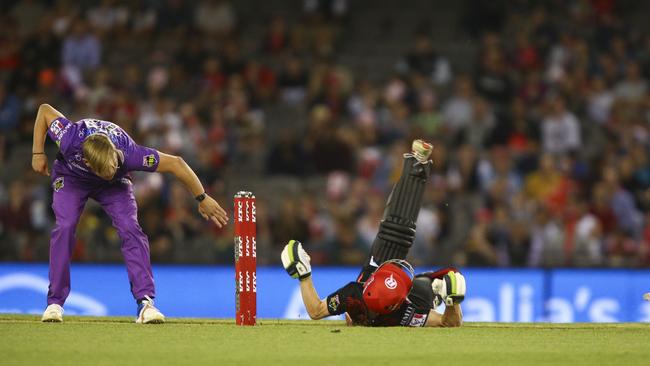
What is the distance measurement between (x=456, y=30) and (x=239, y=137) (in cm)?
501

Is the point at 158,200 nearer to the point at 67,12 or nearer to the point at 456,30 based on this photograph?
the point at 67,12

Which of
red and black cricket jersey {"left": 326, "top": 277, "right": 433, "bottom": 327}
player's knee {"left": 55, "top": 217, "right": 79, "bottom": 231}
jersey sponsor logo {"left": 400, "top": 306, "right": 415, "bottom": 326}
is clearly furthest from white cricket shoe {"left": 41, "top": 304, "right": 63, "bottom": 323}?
jersey sponsor logo {"left": 400, "top": 306, "right": 415, "bottom": 326}

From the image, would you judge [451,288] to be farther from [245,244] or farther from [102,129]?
[102,129]

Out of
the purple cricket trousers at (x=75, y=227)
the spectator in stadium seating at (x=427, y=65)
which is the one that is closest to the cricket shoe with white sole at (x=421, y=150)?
the purple cricket trousers at (x=75, y=227)

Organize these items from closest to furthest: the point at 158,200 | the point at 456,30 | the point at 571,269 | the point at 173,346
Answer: the point at 173,346 < the point at 571,269 < the point at 158,200 < the point at 456,30

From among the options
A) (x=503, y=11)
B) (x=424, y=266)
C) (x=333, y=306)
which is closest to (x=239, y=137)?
(x=424, y=266)

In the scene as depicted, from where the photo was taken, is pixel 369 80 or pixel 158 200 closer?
pixel 158 200

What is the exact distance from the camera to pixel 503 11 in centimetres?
2080

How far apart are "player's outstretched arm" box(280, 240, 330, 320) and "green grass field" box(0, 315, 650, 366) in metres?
0.16

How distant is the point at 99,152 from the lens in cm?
864

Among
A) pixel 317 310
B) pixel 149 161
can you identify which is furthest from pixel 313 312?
pixel 149 161

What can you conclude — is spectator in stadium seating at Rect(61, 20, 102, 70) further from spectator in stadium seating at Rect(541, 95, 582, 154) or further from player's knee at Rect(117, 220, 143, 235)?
player's knee at Rect(117, 220, 143, 235)

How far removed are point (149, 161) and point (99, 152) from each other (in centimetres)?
52

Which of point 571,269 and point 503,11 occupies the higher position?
point 503,11
